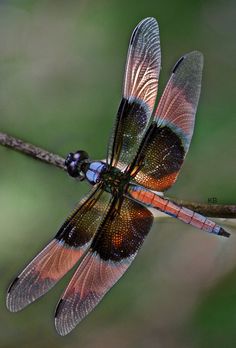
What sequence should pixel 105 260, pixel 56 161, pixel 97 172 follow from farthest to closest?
pixel 56 161 → pixel 97 172 → pixel 105 260

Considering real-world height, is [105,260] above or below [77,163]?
below

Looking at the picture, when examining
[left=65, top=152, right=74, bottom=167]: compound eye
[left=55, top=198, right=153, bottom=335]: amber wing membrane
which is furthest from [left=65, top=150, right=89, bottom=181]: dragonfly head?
[left=55, top=198, right=153, bottom=335]: amber wing membrane

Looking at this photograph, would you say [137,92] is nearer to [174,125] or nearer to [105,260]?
[174,125]

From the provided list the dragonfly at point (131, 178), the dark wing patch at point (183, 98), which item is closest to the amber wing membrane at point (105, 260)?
the dragonfly at point (131, 178)

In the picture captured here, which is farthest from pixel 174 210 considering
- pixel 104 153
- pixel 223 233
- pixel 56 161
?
pixel 56 161

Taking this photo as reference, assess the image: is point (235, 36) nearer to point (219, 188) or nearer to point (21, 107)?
Result: point (219, 188)

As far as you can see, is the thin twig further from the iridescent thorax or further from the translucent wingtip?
the translucent wingtip

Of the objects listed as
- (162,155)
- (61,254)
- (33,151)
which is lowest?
(61,254)
